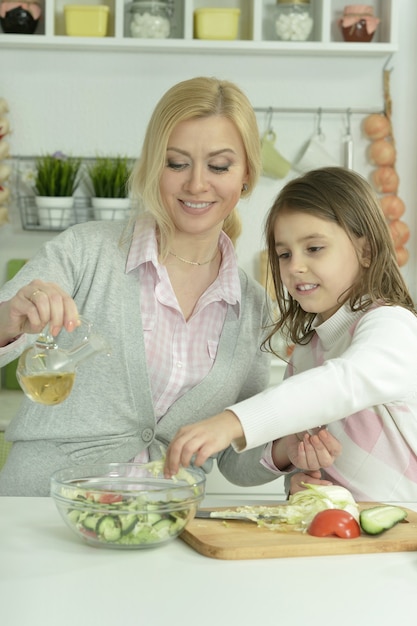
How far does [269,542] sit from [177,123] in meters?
0.86

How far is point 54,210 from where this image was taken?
112 inches

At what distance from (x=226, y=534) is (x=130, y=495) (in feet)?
0.49

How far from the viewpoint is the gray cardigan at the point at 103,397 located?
5.43ft

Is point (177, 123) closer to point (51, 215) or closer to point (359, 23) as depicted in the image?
point (51, 215)

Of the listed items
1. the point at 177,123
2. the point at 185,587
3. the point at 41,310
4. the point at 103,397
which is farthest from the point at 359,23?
the point at 185,587

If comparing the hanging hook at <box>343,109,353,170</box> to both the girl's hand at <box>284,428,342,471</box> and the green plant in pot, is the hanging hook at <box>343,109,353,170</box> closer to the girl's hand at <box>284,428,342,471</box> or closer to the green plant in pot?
the green plant in pot

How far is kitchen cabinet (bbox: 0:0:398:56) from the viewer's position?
2777 mm

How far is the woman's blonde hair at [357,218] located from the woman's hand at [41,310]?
53 cm

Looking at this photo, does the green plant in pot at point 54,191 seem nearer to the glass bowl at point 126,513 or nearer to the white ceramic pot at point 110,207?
the white ceramic pot at point 110,207

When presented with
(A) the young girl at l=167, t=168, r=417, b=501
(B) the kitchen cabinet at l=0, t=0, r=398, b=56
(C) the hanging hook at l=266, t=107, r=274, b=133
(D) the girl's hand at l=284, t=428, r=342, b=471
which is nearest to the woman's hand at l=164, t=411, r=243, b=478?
(A) the young girl at l=167, t=168, r=417, b=501

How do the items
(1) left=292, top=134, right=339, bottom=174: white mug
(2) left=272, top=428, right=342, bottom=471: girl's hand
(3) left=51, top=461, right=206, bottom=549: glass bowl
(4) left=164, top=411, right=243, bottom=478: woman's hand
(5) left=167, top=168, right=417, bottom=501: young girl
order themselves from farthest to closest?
(1) left=292, top=134, right=339, bottom=174: white mug
(2) left=272, top=428, right=342, bottom=471: girl's hand
(5) left=167, top=168, right=417, bottom=501: young girl
(4) left=164, top=411, right=243, bottom=478: woman's hand
(3) left=51, top=461, right=206, bottom=549: glass bowl

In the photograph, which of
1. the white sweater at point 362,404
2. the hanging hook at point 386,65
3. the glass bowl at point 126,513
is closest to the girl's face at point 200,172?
the white sweater at point 362,404

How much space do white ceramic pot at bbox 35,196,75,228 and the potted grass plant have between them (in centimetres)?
8

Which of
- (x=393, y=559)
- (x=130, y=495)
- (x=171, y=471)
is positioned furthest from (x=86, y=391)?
(x=393, y=559)
